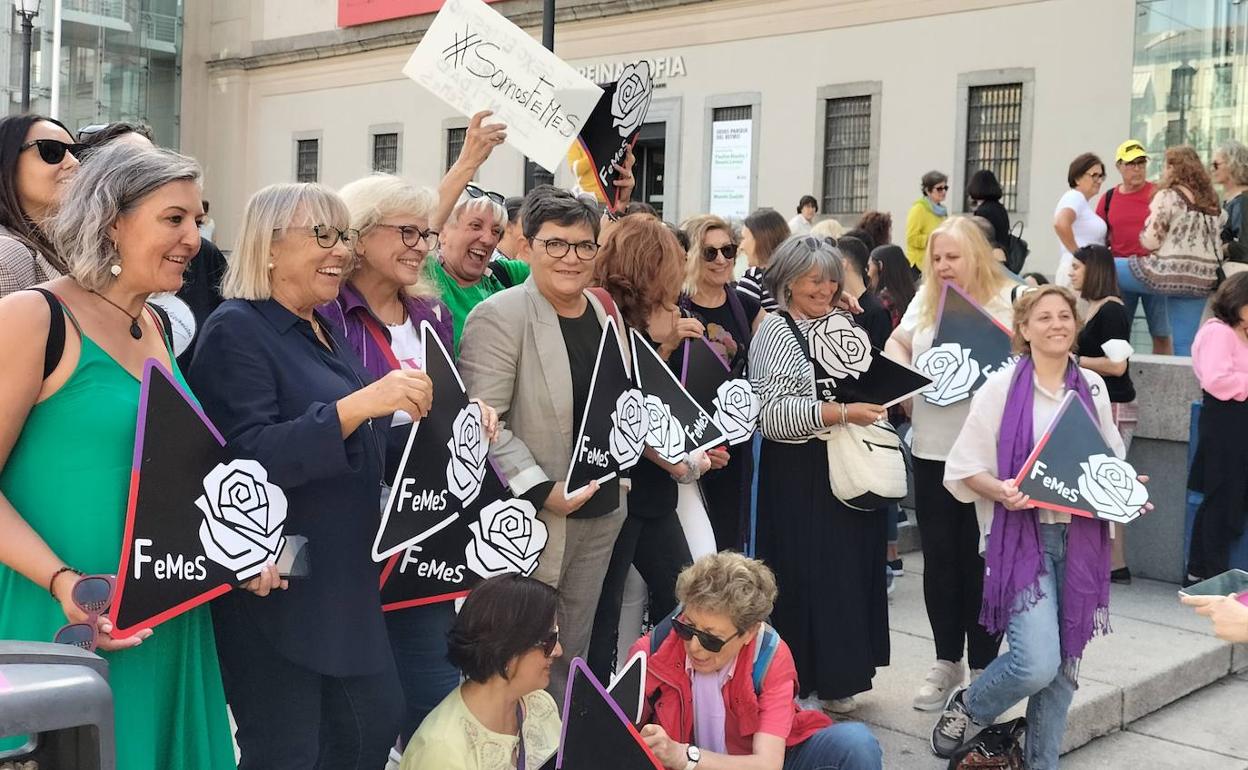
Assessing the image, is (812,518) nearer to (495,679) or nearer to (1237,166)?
(495,679)

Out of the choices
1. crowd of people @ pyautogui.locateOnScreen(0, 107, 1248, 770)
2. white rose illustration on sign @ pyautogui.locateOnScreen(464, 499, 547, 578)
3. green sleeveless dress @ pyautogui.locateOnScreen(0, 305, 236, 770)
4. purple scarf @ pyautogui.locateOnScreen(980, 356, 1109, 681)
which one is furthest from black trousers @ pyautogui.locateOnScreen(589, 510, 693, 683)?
green sleeveless dress @ pyautogui.locateOnScreen(0, 305, 236, 770)

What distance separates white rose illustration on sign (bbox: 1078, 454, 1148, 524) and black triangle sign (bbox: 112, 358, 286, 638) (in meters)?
3.00

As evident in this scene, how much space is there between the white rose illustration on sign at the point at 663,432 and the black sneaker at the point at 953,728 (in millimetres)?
1500

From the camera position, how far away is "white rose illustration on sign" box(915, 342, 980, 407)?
5.48m

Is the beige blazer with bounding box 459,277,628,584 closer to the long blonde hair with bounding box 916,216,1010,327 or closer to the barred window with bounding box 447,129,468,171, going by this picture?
the long blonde hair with bounding box 916,216,1010,327

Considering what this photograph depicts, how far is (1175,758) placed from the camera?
5453 millimetres

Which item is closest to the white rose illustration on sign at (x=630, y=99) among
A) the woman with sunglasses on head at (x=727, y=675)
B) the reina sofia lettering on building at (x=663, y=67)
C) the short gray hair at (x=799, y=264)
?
the short gray hair at (x=799, y=264)

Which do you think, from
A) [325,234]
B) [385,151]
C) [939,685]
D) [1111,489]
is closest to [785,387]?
[1111,489]

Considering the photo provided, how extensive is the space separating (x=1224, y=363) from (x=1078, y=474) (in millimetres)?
3305

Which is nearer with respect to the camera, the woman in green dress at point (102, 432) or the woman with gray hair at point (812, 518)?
the woman in green dress at point (102, 432)

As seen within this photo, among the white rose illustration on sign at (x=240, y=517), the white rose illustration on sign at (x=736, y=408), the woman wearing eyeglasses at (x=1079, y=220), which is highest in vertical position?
the woman wearing eyeglasses at (x=1079, y=220)

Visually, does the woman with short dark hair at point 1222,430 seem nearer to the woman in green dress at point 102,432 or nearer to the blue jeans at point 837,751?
the blue jeans at point 837,751

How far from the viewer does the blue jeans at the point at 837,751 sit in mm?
4000

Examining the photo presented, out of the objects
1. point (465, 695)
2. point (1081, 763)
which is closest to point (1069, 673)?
point (1081, 763)
